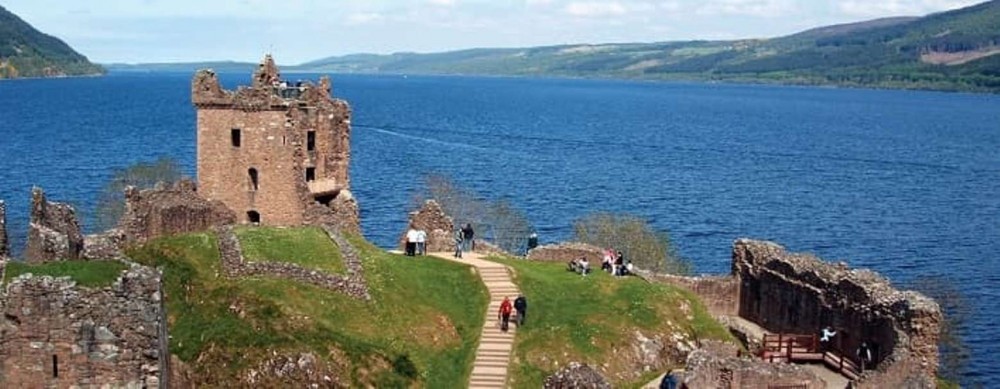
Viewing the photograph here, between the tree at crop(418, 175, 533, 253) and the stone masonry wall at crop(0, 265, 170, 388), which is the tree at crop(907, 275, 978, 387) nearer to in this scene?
the tree at crop(418, 175, 533, 253)

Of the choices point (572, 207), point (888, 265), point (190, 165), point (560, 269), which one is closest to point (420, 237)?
point (560, 269)

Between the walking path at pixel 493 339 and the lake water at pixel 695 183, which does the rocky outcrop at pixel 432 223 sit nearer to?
the walking path at pixel 493 339

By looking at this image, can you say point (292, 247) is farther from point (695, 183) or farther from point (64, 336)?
point (695, 183)

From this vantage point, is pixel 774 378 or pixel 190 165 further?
pixel 190 165

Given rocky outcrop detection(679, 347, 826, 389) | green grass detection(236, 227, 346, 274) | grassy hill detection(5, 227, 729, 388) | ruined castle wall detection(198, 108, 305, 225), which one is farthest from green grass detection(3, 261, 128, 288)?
ruined castle wall detection(198, 108, 305, 225)

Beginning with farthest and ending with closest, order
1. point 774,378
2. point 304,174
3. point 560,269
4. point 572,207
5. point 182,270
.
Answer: point 572,207 < point 304,174 < point 560,269 < point 182,270 < point 774,378

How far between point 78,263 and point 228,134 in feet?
96.0

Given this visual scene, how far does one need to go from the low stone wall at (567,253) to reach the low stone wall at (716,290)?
2012mm

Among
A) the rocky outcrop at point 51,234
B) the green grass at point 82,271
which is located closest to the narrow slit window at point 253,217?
the rocky outcrop at point 51,234

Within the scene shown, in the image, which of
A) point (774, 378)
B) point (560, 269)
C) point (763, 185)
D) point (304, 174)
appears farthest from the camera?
point (763, 185)

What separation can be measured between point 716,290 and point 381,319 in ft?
58.8

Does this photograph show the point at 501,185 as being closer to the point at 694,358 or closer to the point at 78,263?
the point at 694,358

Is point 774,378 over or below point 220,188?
below

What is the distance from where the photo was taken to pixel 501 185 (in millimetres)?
121125
